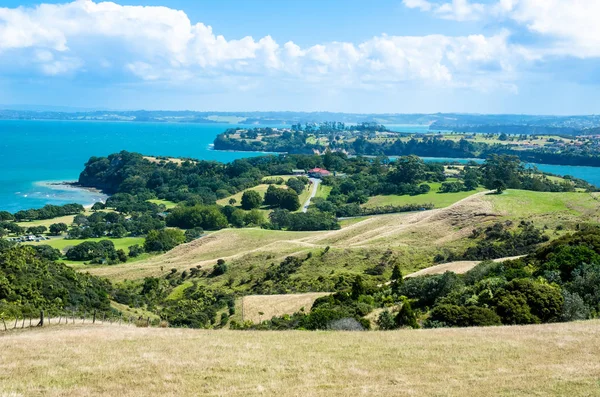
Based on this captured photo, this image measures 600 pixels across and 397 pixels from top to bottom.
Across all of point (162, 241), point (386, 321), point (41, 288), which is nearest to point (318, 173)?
point (162, 241)

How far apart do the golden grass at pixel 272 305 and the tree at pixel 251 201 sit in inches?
3325

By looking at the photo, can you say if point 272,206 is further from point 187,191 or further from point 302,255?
point 302,255

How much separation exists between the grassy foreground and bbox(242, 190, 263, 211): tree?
106063 millimetres

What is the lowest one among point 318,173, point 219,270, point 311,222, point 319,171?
point 311,222

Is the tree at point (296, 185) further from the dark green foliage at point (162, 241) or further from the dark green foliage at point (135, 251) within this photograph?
the dark green foliage at point (135, 251)

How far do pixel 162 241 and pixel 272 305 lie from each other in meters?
54.4

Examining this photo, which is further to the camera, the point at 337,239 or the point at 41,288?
the point at 337,239

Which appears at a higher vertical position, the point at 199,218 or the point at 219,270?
the point at 219,270

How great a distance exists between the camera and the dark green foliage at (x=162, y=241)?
90438mm

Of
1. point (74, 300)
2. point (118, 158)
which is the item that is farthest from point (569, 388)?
point (118, 158)

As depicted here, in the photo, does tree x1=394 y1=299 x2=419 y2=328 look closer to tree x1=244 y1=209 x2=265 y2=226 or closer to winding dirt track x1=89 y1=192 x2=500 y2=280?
winding dirt track x1=89 y1=192 x2=500 y2=280

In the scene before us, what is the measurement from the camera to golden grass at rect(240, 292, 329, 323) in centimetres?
3919

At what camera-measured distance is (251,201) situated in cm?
12925

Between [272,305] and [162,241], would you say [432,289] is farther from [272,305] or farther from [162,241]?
[162,241]
